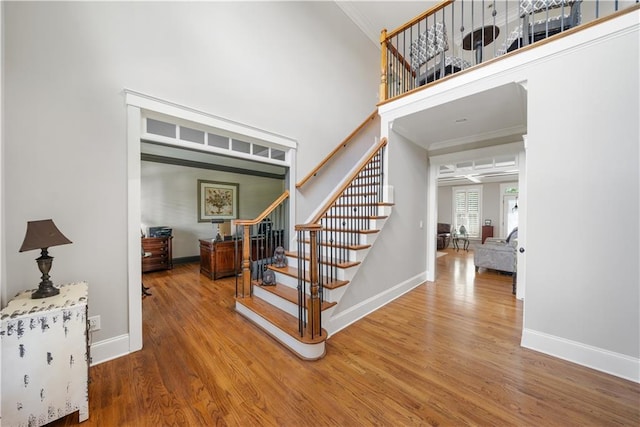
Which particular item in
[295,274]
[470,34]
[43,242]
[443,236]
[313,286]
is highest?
[470,34]

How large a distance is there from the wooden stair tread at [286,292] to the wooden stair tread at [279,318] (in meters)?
0.17

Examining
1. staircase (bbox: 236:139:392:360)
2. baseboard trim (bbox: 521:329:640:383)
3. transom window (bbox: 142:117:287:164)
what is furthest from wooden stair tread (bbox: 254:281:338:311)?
baseboard trim (bbox: 521:329:640:383)

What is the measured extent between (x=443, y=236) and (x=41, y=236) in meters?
9.48

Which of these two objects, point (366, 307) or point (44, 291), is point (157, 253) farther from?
point (366, 307)

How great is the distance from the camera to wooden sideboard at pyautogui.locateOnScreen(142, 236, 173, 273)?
4898 millimetres

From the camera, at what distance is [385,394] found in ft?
5.35

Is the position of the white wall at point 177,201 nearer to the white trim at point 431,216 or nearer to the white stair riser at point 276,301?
the white stair riser at point 276,301

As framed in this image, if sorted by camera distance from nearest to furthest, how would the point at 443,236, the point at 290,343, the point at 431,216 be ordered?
the point at 290,343
the point at 431,216
the point at 443,236

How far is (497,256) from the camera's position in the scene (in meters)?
4.76

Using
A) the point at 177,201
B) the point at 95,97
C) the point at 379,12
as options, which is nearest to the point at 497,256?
the point at 379,12

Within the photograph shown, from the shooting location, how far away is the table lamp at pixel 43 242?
1444 mm

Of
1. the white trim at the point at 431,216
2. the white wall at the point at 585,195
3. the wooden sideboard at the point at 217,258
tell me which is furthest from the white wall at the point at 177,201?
the white wall at the point at 585,195

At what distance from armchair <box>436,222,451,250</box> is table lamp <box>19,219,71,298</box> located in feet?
29.8

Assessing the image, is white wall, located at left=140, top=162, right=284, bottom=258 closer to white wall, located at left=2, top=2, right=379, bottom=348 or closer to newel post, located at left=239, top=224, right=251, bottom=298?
newel post, located at left=239, top=224, right=251, bottom=298
